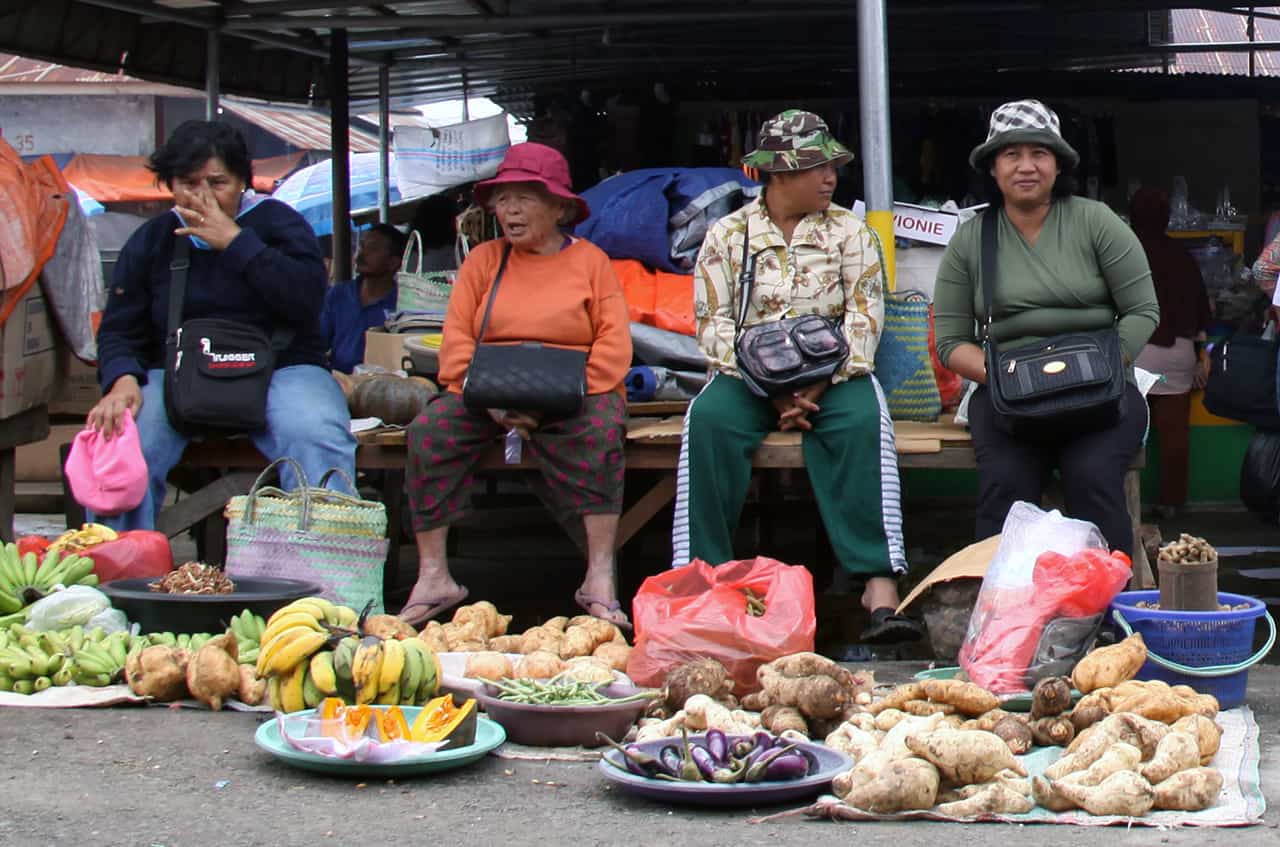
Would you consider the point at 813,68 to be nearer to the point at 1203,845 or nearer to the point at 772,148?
the point at 772,148

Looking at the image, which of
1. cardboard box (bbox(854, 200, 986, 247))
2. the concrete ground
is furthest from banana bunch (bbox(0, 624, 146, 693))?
cardboard box (bbox(854, 200, 986, 247))

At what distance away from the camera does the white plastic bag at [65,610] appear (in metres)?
5.17

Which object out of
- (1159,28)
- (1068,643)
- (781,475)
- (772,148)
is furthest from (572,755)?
(1159,28)

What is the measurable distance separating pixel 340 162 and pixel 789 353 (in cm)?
588

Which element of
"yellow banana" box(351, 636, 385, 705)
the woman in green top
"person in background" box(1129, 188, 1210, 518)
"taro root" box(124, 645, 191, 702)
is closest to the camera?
"yellow banana" box(351, 636, 385, 705)

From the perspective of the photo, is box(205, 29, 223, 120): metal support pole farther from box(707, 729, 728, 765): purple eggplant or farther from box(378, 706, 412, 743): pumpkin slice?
box(707, 729, 728, 765): purple eggplant

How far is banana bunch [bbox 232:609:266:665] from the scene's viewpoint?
16.4 ft

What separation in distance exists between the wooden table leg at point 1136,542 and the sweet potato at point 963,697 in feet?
5.13

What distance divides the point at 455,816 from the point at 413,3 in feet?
18.8

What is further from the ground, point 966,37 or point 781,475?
point 966,37

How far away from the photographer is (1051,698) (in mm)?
4105

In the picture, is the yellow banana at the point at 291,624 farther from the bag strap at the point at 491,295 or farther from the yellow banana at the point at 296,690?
the bag strap at the point at 491,295

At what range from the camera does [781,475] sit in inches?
296

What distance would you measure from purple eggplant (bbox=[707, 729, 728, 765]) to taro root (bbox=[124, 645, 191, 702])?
5.61 feet
